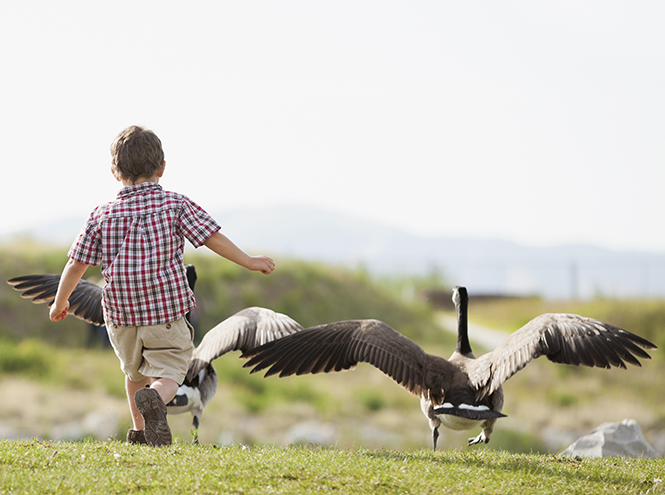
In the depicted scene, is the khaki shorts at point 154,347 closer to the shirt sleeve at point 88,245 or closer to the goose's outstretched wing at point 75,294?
the shirt sleeve at point 88,245

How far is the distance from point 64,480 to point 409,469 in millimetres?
2693

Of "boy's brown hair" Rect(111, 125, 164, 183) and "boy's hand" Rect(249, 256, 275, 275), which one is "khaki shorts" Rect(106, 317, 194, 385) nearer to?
"boy's hand" Rect(249, 256, 275, 275)

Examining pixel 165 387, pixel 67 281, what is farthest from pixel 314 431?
pixel 67 281

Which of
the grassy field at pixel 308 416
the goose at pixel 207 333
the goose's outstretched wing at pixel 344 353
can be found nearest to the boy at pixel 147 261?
the grassy field at pixel 308 416

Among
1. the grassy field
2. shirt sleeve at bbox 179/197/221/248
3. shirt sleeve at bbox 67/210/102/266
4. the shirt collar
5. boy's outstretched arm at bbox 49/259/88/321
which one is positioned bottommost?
the grassy field

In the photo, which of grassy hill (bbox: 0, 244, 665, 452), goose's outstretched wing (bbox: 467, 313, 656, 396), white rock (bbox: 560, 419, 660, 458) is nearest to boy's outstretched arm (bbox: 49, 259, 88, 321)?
goose's outstretched wing (bbox: 467, 313, 656, 396)

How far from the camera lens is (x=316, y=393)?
26.0m

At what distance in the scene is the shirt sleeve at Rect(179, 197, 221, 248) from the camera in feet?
17.5

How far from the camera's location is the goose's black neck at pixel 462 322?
314 inches

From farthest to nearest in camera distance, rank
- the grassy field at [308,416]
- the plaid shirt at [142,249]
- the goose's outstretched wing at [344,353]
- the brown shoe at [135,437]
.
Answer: the goose's outstretched wing at [344,353], the brown shoe at [135,437], the plaid shirt at [142,249], the grassy field at [308,416]

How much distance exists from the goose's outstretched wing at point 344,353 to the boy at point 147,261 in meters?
1.30

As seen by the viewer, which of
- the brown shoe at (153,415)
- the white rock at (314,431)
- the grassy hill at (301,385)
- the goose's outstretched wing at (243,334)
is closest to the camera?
the brown shoe at (153,415)

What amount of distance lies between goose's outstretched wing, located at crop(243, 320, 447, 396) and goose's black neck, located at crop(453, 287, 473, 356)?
4.12 feet

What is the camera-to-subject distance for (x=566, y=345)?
6.18 metres
